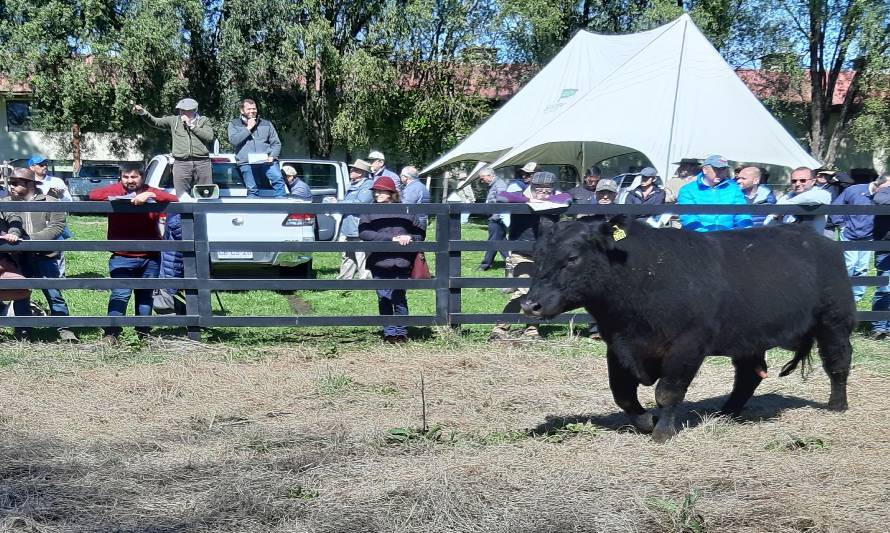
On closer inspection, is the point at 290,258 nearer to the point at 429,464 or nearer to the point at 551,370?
the point at 551,370

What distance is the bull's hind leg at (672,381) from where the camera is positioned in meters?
5.49

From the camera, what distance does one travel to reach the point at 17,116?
A: 3553cm

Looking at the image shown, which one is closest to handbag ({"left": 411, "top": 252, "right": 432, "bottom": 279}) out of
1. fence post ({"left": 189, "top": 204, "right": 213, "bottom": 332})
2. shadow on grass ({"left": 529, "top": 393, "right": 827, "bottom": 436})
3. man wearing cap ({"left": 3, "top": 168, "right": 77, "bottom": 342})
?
fence post ({"left": 189, "top": 204, "right": 213, "bottom": 332})

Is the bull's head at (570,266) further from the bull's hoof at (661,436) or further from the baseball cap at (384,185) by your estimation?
the baseball cap at (384,185)

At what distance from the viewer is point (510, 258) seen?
9.87 m

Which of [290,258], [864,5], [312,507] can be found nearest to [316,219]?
[290,258]

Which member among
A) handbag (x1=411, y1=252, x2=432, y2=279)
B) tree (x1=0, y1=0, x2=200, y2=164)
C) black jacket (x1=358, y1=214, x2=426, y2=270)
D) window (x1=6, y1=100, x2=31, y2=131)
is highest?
tree (x1=0, y1=0, x2=200, y2=164)

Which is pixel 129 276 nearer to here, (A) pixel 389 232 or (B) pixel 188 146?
(A) pixel 389 232

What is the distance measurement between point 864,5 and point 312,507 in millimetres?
28103

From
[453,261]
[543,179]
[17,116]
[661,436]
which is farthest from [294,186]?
[17,116]

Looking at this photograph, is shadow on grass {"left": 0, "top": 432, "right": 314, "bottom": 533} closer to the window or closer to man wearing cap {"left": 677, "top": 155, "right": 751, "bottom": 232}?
man wearing cap {"left": 677, "top": 155, "right": 751, "bottom": 232}

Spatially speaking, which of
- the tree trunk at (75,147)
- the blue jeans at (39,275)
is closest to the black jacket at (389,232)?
the blue jeans at (39,275)

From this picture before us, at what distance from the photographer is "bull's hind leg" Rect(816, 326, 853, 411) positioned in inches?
249

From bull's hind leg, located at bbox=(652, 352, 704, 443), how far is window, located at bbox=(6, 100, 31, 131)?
117 feet
